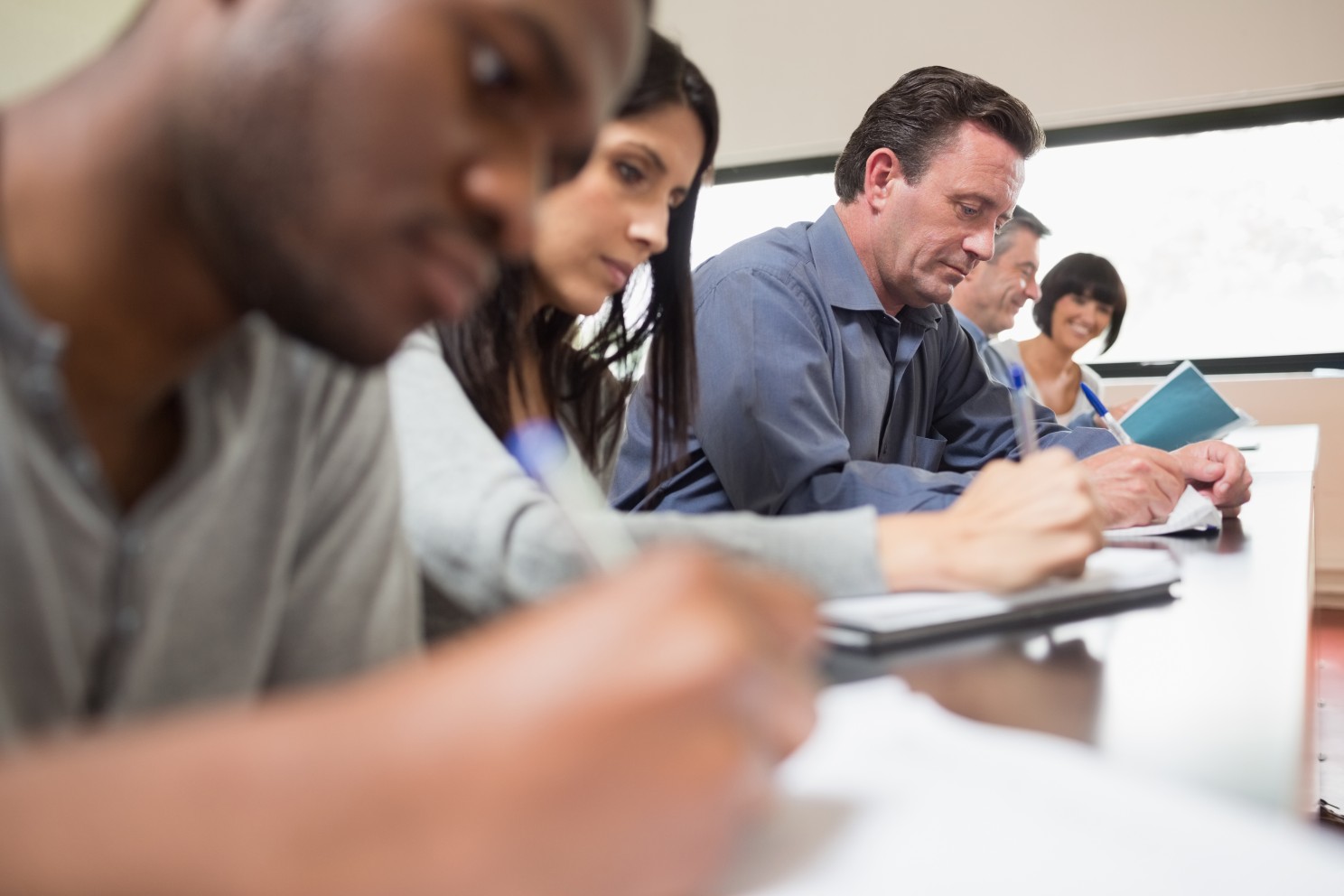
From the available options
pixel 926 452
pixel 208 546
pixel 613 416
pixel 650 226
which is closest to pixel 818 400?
pixel 613 416

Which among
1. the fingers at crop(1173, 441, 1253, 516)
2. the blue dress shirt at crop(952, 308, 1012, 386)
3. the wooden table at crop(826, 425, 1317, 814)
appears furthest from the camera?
the blue dress shirt at crop(952, 308, 1012, 386)

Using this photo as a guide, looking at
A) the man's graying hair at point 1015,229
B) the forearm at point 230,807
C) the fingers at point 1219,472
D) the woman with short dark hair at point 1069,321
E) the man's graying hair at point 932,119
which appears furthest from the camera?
the woman with short dark hair at point 1069,321

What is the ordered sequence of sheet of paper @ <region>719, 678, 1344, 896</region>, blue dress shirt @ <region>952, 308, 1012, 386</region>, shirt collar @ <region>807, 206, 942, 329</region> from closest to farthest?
sheet of paper @ <region>719, 678, 1344, 896</region> < shirt collar @ <region>807, 206, 942, 329</region> < blue dress shirt @ <region>952, 308, 1012, 386</region>

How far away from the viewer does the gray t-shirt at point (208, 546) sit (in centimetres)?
40

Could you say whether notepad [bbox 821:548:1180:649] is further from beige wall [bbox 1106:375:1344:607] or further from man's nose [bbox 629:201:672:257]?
beige wall [bbox 1106:375:1344:607]

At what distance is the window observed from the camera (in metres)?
3.80

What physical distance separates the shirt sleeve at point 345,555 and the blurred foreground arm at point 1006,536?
0.39m

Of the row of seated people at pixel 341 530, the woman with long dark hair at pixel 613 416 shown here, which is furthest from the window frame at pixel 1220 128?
the row of seated people at pixel 341 530

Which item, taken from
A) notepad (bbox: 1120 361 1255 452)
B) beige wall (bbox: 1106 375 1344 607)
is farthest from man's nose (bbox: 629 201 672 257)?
beige wall (bbox: 1106 375 1344 607)

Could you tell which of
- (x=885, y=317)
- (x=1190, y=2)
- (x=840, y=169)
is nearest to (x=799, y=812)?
(x=885, y=317)

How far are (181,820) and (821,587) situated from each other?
602 millimetres

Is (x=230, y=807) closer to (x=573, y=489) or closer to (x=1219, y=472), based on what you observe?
(x=573, y=489)

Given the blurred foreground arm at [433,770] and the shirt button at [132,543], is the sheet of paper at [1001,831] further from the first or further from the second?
the shirt button at [132,543]

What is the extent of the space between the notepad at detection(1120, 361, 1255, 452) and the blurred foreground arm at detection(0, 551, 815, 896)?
1775 millimetres
